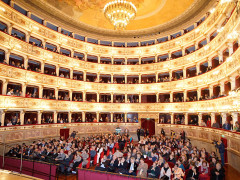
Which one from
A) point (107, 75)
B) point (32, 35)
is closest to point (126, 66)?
point (107, 75)

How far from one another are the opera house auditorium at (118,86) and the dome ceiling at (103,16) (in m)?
0.13

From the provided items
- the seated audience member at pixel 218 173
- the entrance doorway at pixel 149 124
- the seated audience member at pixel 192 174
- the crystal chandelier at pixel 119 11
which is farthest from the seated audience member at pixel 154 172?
the entrance doorway at pixel 149 124

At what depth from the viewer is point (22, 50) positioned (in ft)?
62.0

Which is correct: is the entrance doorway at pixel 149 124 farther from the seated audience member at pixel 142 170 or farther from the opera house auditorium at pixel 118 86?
the seated audience member at pixel 142 170

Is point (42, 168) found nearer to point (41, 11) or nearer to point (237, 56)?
point (237, 56)

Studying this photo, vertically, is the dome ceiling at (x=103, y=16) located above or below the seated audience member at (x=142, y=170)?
above

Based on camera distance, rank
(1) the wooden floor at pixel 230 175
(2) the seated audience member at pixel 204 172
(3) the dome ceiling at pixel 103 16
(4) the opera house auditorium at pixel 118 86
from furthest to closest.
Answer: (3) the dome ceiling at pixel 103 16 < (4) the opera house auditorium at pixel 118 86 < (1) the wooden floor at pixel 230 175 < (2) the seated audience member at pixel 204 172

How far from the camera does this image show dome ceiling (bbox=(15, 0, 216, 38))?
2119cm

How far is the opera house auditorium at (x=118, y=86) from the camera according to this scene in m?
10.7

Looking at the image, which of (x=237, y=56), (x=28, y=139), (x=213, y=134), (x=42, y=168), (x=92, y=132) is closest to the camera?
(x=42, y=168)

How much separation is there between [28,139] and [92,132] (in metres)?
9.25

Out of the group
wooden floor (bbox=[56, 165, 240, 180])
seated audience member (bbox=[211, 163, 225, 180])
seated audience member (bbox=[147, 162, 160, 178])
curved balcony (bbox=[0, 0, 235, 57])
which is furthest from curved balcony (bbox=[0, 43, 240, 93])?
seated audience member (bbox=[147, 162, 160, 178])

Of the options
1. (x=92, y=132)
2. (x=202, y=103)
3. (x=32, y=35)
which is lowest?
(x=92, y=132)

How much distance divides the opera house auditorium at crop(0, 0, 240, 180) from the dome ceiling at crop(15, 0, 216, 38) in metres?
0.13
